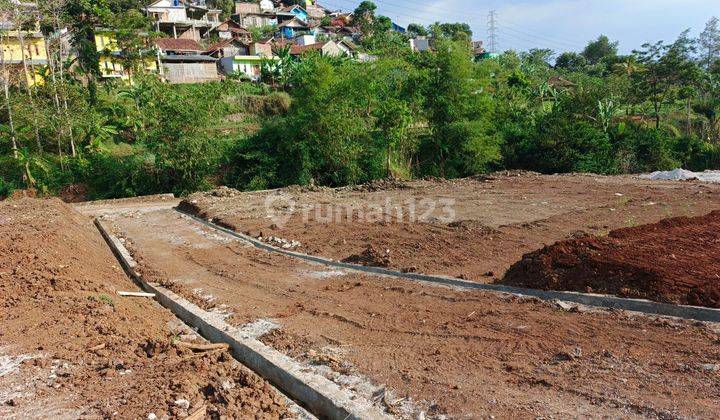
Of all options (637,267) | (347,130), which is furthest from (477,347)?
(347,130)

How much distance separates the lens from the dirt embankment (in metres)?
4.16

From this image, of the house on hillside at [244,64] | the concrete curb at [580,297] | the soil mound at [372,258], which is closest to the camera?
the concrete curb at [580,297]

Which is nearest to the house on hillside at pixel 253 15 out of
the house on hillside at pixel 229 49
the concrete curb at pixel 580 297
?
the house on hillside at pixel 229 49

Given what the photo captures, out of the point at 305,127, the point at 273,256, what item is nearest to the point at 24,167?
the point at 305,127

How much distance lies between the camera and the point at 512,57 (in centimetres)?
5566

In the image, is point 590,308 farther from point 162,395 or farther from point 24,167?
point 24,167

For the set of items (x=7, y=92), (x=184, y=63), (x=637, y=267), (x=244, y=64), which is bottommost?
(x=637, y=267)

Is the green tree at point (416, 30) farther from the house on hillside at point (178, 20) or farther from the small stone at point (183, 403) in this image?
the small stone at point (183, 403)

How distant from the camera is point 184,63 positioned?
44.2 meters

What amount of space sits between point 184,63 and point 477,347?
44.7 metres

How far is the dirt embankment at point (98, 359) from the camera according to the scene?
416cm

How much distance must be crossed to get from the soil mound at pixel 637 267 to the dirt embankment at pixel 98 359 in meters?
4.11

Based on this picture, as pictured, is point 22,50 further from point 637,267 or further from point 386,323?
point 637,267

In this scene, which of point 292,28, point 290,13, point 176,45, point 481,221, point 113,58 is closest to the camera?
point 481,221
